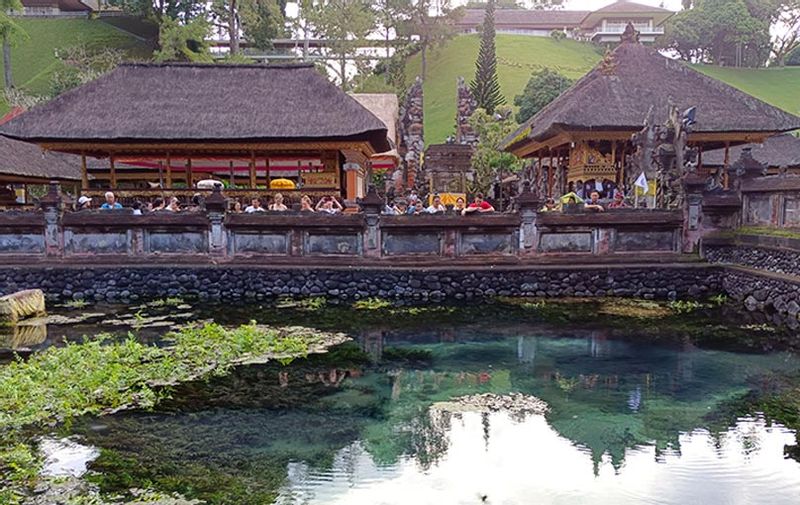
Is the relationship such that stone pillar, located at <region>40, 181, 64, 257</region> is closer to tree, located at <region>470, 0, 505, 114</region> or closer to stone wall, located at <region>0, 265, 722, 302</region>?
stone wall, located at <region>0, 265, 722, 302</region>

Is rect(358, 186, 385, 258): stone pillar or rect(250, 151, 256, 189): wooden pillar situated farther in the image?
rect(250, 151, 256, 189): wooden pillar

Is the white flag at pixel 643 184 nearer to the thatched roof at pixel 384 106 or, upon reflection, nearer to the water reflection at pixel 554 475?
the water reflection at pixel 554 475

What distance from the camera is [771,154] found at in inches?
1158

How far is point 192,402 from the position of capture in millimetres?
8117

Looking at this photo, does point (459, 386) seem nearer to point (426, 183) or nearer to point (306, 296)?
point (306, 296)

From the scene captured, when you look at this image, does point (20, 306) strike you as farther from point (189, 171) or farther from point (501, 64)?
point (501, 64)

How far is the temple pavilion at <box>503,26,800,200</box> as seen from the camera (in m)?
21.8

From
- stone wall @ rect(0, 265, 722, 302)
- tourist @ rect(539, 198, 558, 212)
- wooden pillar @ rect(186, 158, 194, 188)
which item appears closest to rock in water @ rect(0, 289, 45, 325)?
stone wall @ rect(0, 265, 722, 302)

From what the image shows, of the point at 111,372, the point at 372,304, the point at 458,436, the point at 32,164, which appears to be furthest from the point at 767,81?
the point at 111,372

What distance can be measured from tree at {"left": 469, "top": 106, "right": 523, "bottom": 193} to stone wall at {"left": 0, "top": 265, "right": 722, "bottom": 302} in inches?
728

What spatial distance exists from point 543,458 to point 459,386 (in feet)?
7.94

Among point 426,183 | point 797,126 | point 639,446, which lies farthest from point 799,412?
point 426,183

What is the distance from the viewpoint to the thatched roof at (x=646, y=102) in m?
21.6

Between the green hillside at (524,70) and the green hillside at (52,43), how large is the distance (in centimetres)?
2497
